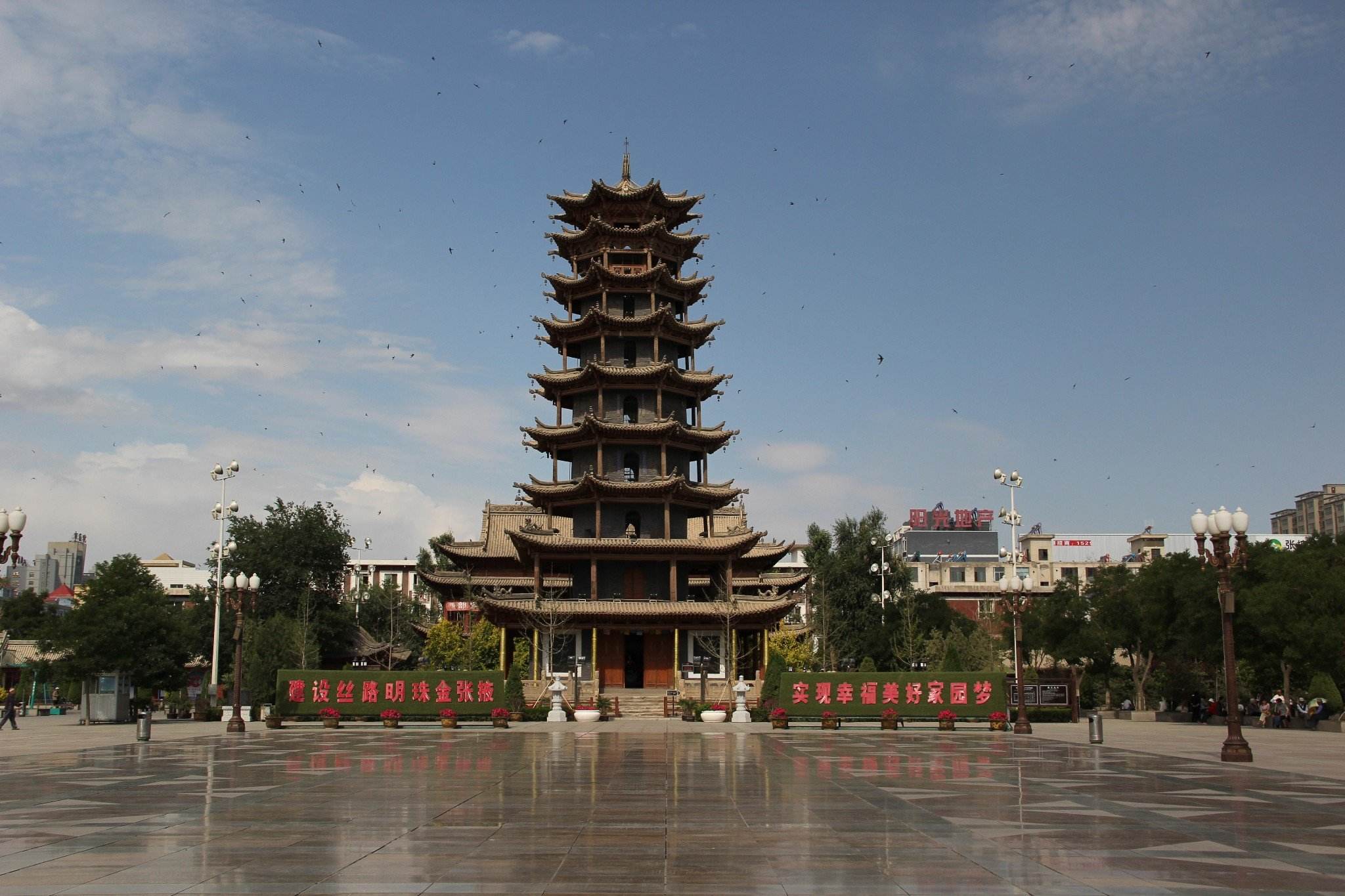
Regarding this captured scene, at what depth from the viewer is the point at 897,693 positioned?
141 ft

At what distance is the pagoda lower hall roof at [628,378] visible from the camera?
58.6 metres

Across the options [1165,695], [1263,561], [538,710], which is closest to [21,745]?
[538,710]

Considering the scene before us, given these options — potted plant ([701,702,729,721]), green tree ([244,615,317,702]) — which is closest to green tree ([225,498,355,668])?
green tree ([244,615,317,702])

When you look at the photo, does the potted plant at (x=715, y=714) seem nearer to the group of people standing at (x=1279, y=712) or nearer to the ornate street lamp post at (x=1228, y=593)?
the group of people standing at (x=1279, y=712)

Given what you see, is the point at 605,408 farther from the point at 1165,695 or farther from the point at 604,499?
the point at 1165,695

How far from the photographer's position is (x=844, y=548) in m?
77.6

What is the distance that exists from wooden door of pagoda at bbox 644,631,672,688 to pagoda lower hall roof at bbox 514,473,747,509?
663 cm

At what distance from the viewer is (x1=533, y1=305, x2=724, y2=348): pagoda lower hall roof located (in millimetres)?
59625

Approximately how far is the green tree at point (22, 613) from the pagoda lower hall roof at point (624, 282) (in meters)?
34.6

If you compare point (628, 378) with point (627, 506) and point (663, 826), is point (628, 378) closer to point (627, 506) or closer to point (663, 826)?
point (627, 506)

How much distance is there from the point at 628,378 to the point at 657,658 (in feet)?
46.5

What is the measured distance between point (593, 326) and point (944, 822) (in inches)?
1875

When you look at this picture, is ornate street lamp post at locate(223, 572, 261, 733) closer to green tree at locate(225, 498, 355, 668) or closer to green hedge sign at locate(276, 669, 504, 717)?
green hedge sign at locate(276, 669, 504, 717)

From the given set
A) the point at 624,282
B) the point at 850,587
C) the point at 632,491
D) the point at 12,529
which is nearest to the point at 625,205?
the point at 624,282
